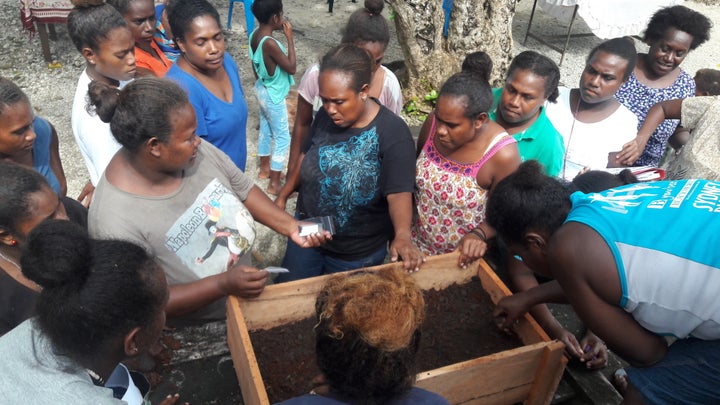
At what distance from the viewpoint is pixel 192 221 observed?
201 cm

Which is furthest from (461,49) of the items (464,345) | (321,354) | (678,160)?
(321,354)

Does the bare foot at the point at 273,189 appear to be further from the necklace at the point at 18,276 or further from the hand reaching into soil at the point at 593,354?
the hand reaching into soil at the point at 593,354

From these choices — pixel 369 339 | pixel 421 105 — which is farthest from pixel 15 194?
pixel 421 105

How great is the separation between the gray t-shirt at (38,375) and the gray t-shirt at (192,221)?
1.67 ft

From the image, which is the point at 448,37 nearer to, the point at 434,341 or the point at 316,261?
the point at 316,261

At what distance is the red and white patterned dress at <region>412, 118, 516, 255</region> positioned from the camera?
2.46 metres

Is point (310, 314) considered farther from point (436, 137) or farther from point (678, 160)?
point (678, 160)

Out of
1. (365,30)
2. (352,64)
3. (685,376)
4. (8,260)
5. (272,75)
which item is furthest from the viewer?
(272,75)

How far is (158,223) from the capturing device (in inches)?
75.2

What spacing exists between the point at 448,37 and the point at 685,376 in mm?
5153

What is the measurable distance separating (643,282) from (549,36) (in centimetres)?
839

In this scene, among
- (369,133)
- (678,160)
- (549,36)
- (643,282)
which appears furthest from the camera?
(549,36)

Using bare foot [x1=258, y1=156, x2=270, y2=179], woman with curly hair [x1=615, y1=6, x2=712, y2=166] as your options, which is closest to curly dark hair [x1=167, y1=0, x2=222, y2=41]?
bare foot [x1=258, y1=156, x2=270, y2=179]

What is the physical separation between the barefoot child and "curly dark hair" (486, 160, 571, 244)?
3.08 meters
